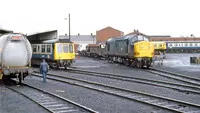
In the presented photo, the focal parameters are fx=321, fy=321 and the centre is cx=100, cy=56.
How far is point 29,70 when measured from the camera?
720 inches

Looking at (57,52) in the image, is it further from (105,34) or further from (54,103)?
(105,34)

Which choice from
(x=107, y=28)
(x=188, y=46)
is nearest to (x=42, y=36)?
(x=188, y=46)

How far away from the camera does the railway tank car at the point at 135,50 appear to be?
32.5m

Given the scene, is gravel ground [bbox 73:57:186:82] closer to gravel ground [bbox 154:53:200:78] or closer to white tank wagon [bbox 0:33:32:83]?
gravel ground [bbox 154:53:200:78]

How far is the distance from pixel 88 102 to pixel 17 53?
6974mm

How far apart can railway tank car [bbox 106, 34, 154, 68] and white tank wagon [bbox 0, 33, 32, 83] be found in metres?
16.3

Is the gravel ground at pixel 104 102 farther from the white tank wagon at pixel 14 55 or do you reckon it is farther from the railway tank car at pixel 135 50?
the railway tank car at pixel 135 50

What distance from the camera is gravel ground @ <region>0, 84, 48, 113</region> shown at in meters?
11.2

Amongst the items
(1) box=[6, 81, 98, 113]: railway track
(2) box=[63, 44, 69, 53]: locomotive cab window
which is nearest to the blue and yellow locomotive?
(2) box=[63, 44, 69, 53]: locomotive cab window

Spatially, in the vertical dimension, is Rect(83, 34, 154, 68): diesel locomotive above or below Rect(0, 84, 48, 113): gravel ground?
above

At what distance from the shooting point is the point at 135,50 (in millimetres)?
32625

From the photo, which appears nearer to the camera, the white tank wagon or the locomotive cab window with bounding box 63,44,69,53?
the white tank wagon

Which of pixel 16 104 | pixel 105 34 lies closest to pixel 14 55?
pixel 16 104

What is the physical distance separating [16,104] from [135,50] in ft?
70.4
